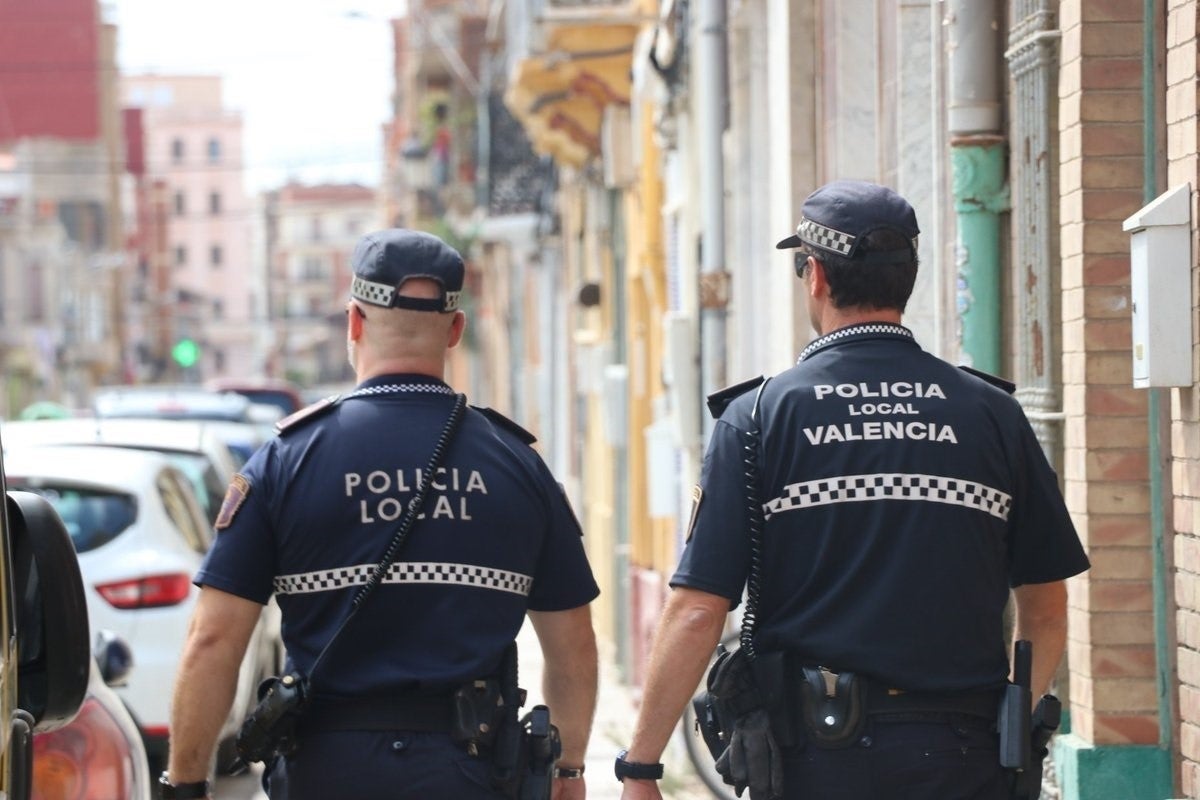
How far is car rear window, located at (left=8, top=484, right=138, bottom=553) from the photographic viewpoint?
9.95m

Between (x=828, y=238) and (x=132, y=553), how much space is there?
243 inches

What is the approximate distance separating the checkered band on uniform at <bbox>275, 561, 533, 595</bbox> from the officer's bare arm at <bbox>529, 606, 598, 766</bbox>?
32cm

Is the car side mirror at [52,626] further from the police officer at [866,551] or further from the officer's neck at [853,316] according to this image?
the officer's neck at [853,316]

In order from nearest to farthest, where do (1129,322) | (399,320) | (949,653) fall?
(949,653) → (399,320) → (1129,322)

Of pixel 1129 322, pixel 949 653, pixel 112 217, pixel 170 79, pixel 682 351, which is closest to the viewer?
pixel 949 653

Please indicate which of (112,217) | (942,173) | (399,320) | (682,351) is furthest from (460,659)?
(112,217)

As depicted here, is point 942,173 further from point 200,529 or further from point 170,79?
point 170,79

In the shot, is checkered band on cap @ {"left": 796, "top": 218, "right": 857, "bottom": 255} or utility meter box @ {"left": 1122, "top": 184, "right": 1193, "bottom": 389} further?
utility meter box @ {"left": 1122, "top": 184, "right": 1193, "bottom": 389}

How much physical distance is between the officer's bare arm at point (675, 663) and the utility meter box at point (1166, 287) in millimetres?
1754

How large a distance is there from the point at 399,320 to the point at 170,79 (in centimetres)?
15254

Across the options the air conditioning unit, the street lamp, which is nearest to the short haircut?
the air conditioning unit

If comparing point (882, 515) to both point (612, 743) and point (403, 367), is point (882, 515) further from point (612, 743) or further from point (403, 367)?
point (612, 743)

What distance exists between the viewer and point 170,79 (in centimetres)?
15275

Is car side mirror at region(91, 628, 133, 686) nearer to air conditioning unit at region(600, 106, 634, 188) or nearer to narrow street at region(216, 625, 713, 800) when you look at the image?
narrow street at region(216, 625, 713, 800)
